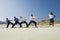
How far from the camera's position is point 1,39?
10859mm

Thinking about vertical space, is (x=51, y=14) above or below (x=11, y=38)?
above

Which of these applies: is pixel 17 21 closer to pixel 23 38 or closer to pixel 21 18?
pixel 21 18

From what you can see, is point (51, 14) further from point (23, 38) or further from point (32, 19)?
point (23, 38)

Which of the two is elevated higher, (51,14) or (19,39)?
(51,14)

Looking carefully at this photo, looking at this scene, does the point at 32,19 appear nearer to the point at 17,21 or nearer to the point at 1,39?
the point at 17,21

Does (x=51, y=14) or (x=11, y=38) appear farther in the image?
(x=51, y=14)

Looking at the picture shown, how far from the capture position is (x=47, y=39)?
34.4 ft

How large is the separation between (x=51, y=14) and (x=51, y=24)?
0.91m

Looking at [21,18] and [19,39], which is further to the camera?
[21,18]

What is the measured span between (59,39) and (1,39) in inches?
114

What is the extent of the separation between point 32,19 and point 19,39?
8854mm

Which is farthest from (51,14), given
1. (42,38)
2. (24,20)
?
(42,38)

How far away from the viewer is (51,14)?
19484mm

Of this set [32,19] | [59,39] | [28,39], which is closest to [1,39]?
[28,39]
